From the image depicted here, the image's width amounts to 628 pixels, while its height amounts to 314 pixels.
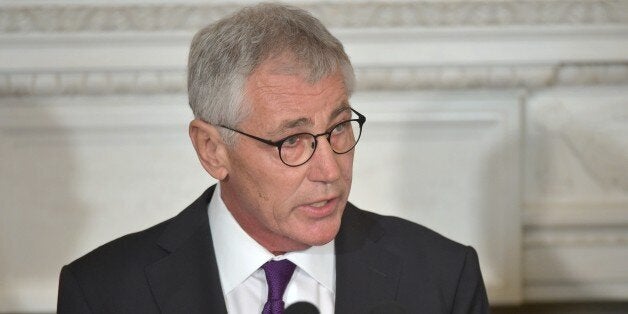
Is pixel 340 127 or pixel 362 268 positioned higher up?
pixel 340 127

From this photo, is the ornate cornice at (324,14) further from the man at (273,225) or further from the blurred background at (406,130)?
the man at (273,225)

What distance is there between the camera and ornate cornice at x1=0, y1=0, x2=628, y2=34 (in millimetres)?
2830

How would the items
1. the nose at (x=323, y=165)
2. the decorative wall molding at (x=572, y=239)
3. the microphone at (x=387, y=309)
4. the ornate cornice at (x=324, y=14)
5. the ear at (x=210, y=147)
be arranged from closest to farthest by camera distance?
the microphone at (x=387, y=309) < the nose at (x=323, y=165) < the ear at (x=210, y=147) < the ornate cornice at (x=324, y=14) < the decorative wall molding at (x=572, y=239)

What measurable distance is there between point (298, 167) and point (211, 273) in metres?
0.32

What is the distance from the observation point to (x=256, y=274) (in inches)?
76.9

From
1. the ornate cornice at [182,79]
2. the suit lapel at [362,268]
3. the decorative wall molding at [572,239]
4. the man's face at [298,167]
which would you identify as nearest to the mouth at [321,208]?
the man's face at [298,167]

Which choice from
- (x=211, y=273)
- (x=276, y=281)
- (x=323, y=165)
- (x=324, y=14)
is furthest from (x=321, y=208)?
(x=324, y=14)

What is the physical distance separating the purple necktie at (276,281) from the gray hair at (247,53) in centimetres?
27

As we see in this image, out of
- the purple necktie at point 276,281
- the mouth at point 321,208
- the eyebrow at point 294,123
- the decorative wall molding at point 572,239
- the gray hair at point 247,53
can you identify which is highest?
the gray hair at point 247,53

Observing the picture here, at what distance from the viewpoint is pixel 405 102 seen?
2.90m

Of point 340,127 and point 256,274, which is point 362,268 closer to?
point 256,274

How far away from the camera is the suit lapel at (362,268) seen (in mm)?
1940

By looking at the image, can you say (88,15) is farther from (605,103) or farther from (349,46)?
(605,103)

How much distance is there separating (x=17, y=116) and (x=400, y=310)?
1.68 metres
